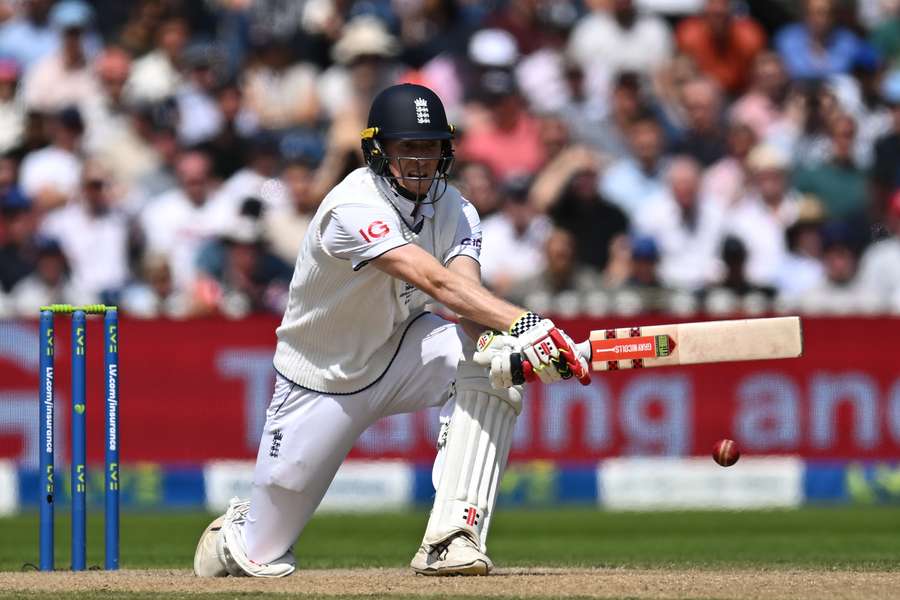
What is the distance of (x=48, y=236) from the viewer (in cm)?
1156

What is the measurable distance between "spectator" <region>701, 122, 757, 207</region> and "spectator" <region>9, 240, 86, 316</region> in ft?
14.4

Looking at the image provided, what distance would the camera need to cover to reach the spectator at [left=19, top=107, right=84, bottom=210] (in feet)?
39.4

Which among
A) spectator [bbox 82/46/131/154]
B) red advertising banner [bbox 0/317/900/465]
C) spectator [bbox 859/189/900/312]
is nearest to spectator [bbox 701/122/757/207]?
spectator [bbox 859/189/900/312]

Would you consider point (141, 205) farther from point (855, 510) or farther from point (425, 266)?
point (425, 266)

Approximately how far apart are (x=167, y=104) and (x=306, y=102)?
3.40 feet

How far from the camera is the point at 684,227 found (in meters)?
11.6

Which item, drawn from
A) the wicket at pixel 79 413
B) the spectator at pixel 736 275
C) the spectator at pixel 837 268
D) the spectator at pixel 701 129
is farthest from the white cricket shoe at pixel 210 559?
the spectator at pixel 701 129

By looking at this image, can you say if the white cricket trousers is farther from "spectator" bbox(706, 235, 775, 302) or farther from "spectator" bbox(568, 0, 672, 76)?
"spectator" bbox(568, 0, 672, 76)

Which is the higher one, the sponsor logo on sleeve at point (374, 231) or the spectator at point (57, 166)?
the spectator at point (57, 166)

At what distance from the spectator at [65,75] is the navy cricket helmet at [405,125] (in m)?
7.32

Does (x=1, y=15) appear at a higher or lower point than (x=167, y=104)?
higher

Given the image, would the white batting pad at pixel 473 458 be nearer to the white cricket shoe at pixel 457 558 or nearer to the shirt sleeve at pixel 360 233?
the white cricket shoe at pixel 457 558

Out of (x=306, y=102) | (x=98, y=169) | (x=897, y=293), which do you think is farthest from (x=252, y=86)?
(x=897, y=293)

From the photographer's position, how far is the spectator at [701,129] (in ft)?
40.3
